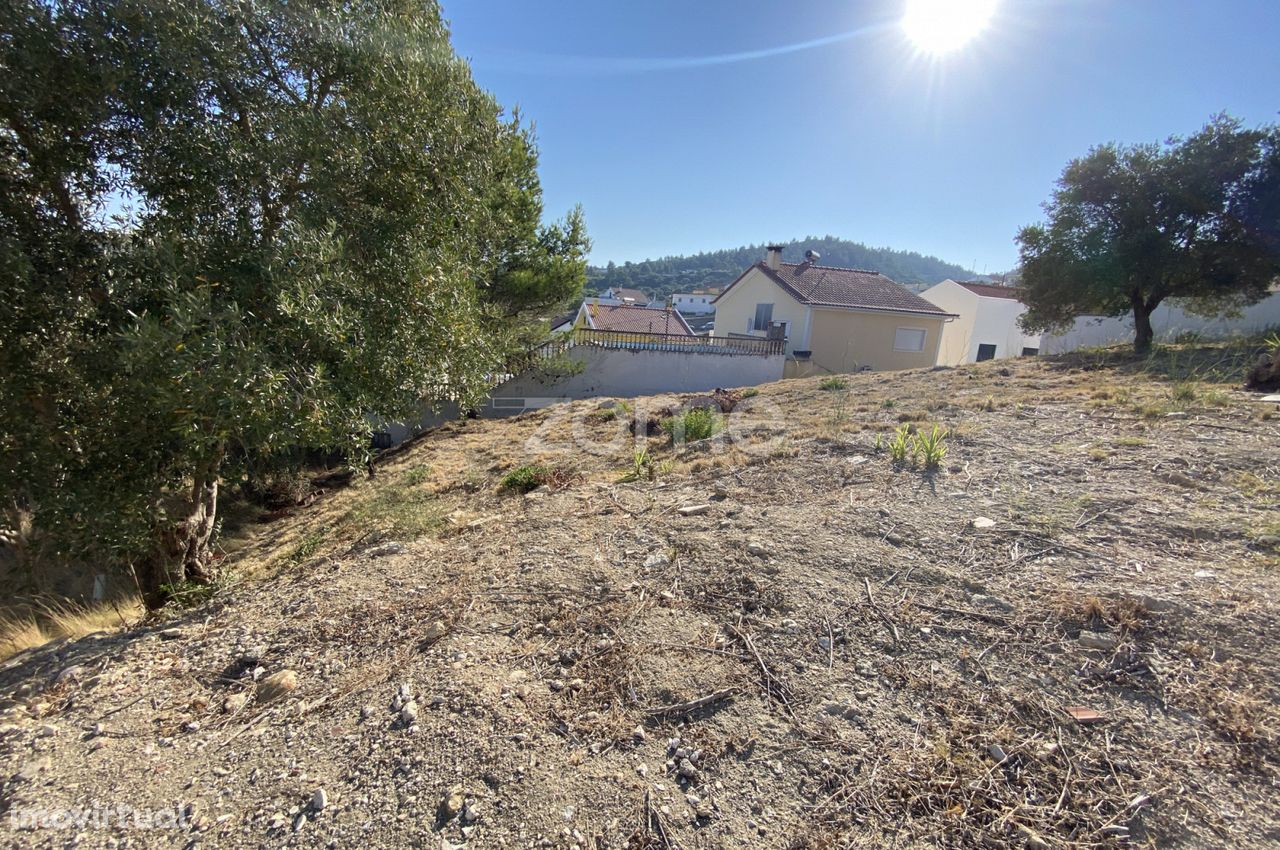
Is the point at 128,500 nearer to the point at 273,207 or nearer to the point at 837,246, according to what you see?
the point at 273,207

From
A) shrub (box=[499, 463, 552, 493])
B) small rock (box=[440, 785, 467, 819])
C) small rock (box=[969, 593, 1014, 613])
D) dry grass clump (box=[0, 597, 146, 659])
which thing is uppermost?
small rock (box=[969, 593, 1014, 613])

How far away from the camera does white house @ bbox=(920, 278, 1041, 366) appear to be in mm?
23906

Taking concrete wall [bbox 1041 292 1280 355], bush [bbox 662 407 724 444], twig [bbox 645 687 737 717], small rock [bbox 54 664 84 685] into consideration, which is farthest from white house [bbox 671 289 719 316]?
twig [bbox 645 687 737 717]

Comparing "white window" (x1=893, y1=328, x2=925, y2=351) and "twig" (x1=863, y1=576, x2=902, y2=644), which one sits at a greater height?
"white window" (x1=893, y1=328, x2=925, y2=351)

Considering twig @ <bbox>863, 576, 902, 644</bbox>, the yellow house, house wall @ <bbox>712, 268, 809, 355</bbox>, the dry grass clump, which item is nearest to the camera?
twig @ <bbox>863, 576, 902, 644</bbox>

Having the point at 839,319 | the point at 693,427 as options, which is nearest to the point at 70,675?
the point at 693,427

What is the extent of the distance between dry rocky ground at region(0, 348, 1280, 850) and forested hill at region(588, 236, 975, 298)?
8198cm

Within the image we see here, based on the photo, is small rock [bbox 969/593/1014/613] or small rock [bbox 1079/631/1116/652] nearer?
small rock [bbox 1079/631/1116/652]

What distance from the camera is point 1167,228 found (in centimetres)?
992

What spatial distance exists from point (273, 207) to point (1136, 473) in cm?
682

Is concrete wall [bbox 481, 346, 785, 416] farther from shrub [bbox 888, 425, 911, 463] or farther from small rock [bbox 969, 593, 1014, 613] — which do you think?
small rock [bbox 969, 593, 1014, 613]

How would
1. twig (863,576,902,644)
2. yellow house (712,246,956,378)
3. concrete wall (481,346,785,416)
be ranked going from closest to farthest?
1. twig (863,576,902,644)
2. concrete wall (481,346,785,416)
3. yellow house (712,246,956,378)

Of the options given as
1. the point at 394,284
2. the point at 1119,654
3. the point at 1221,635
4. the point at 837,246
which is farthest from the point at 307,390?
the point at 837,246

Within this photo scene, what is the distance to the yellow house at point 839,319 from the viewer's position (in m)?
18.2
